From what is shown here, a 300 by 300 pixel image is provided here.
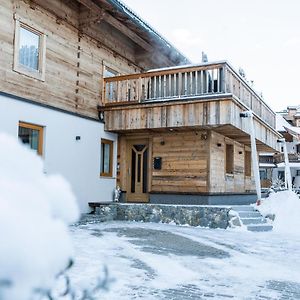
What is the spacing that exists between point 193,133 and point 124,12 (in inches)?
162

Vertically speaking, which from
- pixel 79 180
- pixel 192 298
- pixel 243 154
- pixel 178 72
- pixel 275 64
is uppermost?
pixel 275 64

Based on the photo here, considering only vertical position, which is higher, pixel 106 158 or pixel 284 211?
pixel 106 158

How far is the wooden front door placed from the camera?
43.9 feet

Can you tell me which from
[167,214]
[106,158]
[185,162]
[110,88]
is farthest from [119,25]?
[167,214]

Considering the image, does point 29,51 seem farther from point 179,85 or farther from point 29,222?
point 29,222

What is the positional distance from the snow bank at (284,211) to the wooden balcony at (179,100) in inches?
90.5

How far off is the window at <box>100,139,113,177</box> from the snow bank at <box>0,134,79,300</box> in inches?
467

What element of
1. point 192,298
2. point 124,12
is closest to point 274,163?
point 124,12

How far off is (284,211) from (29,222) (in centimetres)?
1114

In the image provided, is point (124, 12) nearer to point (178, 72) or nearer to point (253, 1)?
point (178, 72)

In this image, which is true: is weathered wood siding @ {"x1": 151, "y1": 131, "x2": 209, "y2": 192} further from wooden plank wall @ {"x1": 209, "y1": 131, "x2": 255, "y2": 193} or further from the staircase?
the staircase

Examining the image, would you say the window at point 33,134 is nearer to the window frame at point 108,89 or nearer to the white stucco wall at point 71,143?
the white stucco wall at point 71,143

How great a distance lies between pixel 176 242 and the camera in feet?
26.2

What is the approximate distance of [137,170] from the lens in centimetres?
1353
